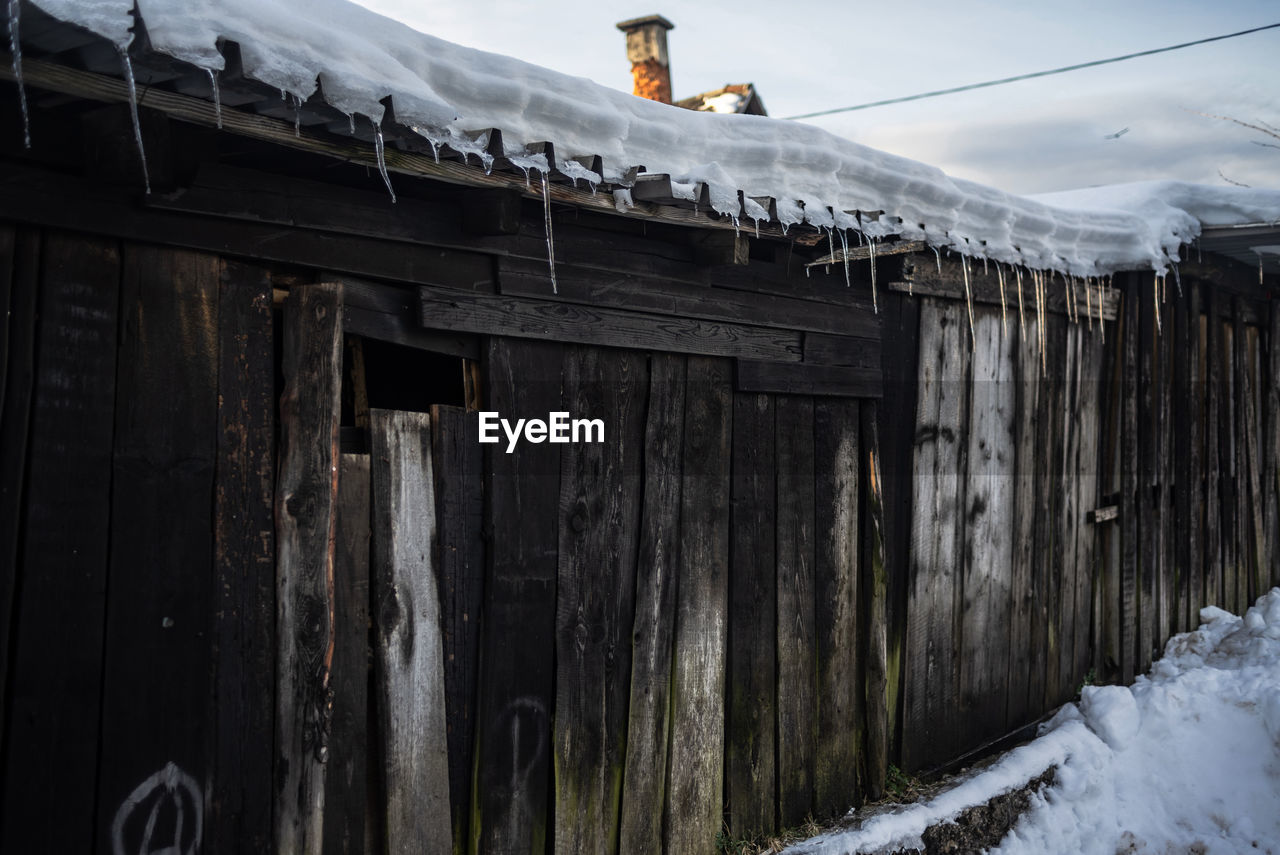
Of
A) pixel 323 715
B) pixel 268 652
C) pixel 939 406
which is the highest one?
pixel 939 406

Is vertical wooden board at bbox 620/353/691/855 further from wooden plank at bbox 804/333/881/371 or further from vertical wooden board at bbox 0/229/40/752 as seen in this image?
vertical wooden board at bbox 0/229/40/752

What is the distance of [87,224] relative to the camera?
2.45 meters

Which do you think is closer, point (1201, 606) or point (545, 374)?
point (545, 374)

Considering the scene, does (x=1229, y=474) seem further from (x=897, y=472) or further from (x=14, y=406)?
(x=14, y=406)

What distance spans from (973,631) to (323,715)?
3.98 m

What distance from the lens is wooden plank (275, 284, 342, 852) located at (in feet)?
9.23

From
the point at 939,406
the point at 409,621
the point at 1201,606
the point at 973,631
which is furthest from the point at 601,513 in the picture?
the point at 1201,606

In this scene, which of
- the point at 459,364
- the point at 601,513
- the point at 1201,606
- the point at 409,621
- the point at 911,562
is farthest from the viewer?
the point at 1201,606

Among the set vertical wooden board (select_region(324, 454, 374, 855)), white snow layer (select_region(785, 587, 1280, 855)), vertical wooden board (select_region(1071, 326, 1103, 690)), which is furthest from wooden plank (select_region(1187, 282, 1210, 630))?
vertical wooden board (select_region(324, 454, 374, 855))

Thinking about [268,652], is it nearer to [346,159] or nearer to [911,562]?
[346,159]

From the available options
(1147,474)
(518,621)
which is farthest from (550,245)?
(1147,474)

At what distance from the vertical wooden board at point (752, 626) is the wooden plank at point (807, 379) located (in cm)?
7

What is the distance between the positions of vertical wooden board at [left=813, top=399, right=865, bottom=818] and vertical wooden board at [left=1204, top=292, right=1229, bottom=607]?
4.22 m

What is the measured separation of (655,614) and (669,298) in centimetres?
132
